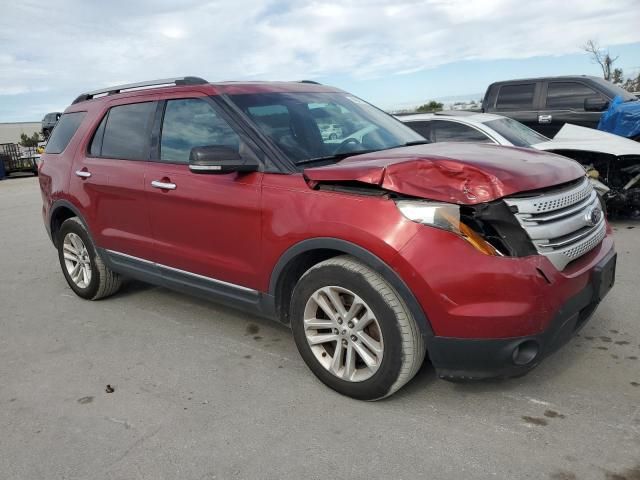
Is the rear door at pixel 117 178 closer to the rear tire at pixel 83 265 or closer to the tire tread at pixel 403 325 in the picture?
the rear tire at pixel 83 265

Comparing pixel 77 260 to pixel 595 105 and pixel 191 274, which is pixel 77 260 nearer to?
pixel 191 274

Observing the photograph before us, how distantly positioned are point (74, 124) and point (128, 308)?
5.63 ft

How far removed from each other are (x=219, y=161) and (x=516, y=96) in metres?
7.91

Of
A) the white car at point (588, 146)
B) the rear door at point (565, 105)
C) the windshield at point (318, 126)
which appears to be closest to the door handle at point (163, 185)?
the windshield at point (318, 126)

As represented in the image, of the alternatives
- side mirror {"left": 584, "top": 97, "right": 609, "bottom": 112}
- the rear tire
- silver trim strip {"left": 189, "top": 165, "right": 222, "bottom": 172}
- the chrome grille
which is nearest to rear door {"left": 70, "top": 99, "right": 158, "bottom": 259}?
the rear tire

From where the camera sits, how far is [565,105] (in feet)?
31.0

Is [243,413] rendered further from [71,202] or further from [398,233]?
[71,202]

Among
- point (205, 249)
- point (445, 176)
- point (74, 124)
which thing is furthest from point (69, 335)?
point (445, 176)

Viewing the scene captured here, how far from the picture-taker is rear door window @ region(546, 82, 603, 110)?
9289 mm

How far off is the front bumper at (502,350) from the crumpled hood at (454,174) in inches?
24.5

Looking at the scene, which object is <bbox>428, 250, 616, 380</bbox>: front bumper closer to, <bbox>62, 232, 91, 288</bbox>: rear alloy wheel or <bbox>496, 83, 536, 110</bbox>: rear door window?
<bbox>62, 232, 91, 288</bbox>: rear alloy wheel

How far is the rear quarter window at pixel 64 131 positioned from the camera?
505 cm

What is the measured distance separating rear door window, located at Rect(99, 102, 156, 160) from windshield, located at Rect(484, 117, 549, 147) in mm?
4374

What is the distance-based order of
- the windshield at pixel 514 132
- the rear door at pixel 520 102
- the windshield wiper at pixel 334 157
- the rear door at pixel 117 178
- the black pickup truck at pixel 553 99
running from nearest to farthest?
1. the windshield wiper at pixel 334 157
2. the rear door at pixel 117 178
3. the windshield at pixel 514 132
4. the black pickup truck at pixel 553 99
5. the rear door at pixel 520 102
